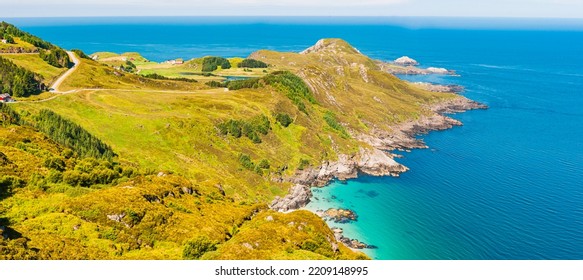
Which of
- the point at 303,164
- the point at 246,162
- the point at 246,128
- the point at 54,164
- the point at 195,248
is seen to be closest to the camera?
the point at 195,248

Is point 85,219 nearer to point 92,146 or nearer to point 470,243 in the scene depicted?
point 92,146

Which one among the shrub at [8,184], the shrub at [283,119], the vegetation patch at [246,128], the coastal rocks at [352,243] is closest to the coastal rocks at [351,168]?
the vegetation patch at [246,128]

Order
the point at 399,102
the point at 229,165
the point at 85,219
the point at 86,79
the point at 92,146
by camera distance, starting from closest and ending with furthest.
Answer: the point at 85,219 → the point at 92,146 → the point at 229,165 → the point at 86,79 → the point at 399,102

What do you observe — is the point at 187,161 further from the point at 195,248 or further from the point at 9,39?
the point at 9,39

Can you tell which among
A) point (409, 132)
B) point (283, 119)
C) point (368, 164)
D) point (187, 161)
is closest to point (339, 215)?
point (368, 164)

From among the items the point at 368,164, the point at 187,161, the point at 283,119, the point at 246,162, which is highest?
the point at 283,119

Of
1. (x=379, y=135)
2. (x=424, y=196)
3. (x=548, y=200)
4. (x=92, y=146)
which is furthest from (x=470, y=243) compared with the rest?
(x=92, y=146)

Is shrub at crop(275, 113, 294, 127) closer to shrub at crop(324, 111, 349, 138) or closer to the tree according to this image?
shrub at crop(324, 111, 349, 138)
